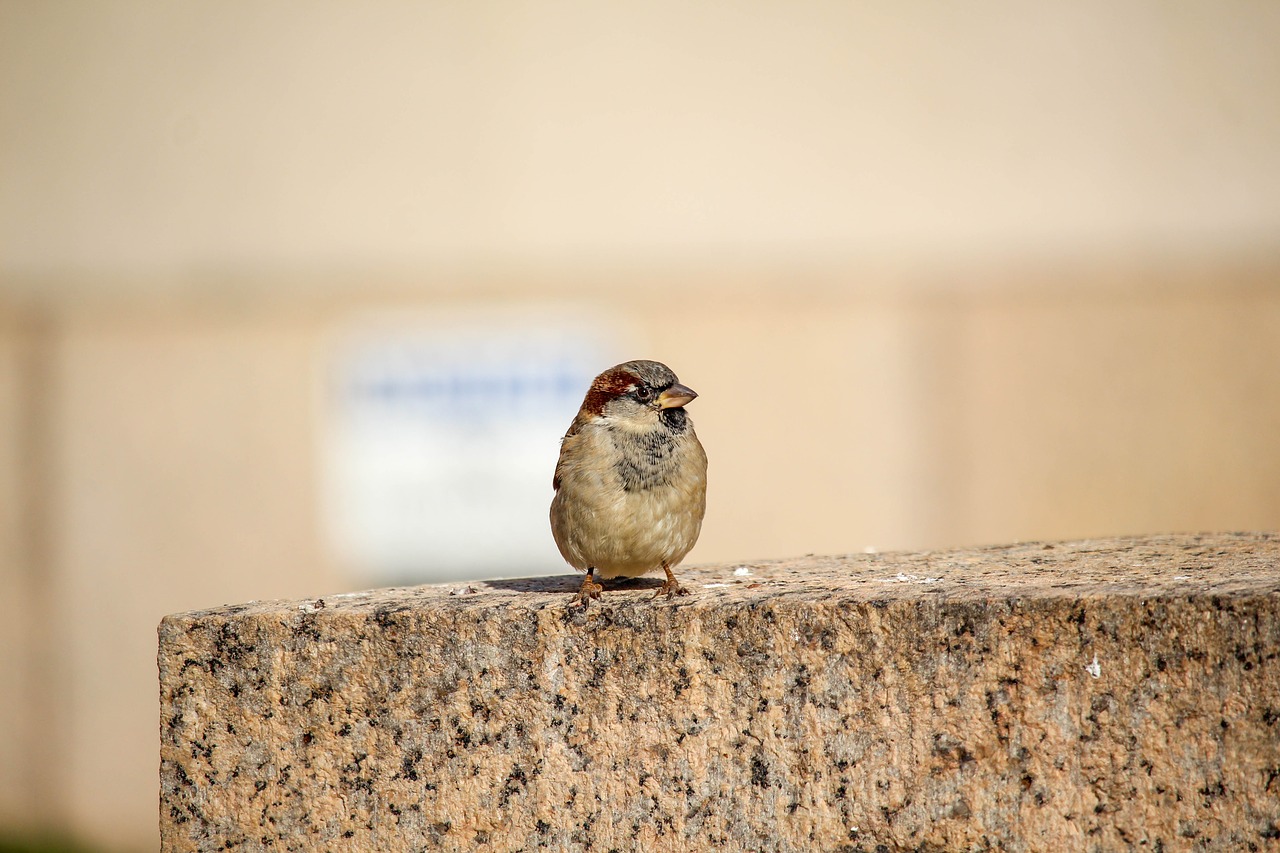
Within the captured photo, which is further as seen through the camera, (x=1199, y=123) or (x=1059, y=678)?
(x=1199, y=123)

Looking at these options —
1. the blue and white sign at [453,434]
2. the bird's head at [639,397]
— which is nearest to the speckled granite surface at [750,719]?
the bird's head at [639,397]

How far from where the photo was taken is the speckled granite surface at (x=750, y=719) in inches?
71.6

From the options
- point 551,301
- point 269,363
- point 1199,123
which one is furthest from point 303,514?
point 1199,123

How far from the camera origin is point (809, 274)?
6.34 m

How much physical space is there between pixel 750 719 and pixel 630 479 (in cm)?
81

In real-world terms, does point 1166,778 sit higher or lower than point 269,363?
lower

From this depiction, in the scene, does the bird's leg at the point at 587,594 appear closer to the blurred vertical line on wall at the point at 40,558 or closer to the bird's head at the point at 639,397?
the bird's head at the point at 639,397

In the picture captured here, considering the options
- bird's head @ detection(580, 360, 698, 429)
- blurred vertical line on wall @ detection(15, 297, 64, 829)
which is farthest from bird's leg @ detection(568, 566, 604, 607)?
blurred vertical line on wall @ detection(15, 297, 64, 829)

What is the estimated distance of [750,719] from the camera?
1957 mm

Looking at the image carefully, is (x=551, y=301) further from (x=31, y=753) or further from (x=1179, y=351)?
(x=31, y=753)

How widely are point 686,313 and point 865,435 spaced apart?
3.42 feet

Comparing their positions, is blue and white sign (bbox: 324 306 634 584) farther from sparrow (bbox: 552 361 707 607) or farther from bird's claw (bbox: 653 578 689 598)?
bird's claw (bbox: 653 578 689 598)

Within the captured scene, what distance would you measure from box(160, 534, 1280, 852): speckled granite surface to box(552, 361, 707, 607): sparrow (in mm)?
432

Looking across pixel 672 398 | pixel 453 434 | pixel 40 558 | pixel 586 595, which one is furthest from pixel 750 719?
pixel 40 558
